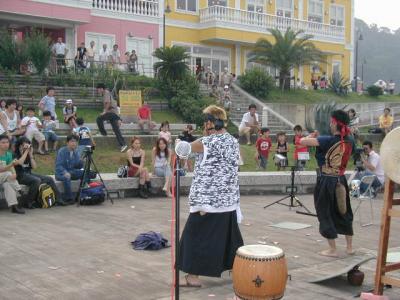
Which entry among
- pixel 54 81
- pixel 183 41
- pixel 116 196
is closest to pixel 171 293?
pixel 116 196

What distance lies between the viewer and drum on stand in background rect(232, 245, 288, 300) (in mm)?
5262

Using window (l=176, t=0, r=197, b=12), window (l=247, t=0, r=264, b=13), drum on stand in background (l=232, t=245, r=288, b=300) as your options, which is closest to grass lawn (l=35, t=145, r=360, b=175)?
drum on stand in background (l=232, t=245, r=288, b=300)

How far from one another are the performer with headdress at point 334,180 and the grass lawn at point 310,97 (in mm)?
22011

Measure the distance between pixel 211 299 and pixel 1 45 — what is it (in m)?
19.0

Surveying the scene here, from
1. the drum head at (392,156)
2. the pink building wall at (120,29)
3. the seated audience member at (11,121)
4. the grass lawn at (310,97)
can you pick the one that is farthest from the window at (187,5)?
the drum head at (392,156)

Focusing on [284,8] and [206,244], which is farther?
[284,8]

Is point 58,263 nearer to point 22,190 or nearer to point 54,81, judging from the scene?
point 22,190

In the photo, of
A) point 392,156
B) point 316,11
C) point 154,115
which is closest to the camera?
point 392,156

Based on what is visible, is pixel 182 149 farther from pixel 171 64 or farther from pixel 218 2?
pixel 218 2

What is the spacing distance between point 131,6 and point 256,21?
329 inches

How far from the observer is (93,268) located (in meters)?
7.13

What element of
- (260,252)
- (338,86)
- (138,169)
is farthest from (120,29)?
(260,252)

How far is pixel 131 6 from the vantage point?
3244 cm

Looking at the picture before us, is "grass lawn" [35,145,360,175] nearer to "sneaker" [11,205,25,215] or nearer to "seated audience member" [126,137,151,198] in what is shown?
"seated audience member" [126,137,151,198]
